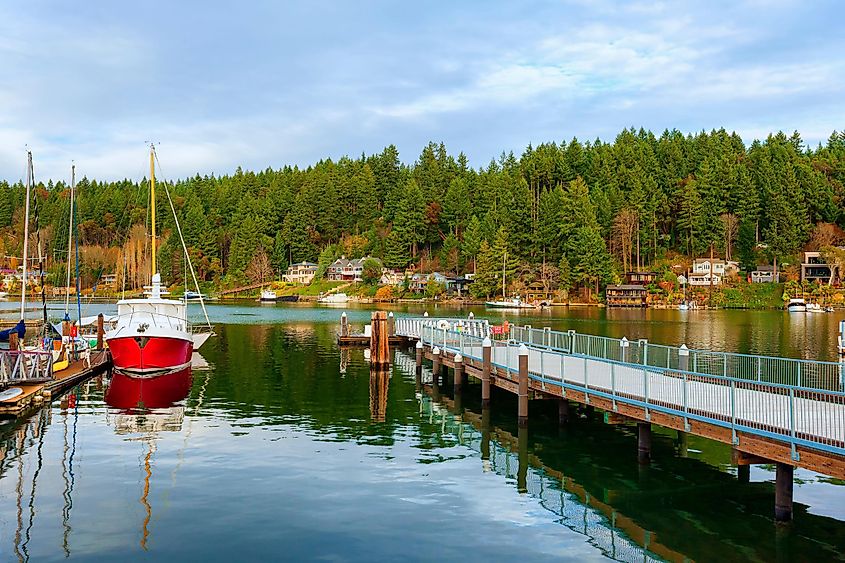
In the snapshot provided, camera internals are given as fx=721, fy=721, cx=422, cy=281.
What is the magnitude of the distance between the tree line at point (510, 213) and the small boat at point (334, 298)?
41.1ft

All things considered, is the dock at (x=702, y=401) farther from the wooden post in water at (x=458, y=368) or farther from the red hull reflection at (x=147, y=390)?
the red hull reflection at (x=147, y=390)

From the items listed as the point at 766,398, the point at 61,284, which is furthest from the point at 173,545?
the point at 61,284

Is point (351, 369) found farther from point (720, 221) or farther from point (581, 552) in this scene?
point (720, 221)

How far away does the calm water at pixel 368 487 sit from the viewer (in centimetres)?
1445

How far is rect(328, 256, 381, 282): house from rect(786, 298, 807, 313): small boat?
259ft

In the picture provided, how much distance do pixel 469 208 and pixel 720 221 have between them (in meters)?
49.5

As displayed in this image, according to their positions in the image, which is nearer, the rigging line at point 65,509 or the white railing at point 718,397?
the rigging line at point 65,509

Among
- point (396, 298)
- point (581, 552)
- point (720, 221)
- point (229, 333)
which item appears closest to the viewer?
point (581, 552)

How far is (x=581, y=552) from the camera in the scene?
14.2m

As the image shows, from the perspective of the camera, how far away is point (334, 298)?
460 ft

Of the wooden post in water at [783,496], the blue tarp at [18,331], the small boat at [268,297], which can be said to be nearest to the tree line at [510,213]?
the small boat at [268,297]

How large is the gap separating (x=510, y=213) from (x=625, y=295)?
27.7m

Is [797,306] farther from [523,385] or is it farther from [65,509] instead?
[65,509]

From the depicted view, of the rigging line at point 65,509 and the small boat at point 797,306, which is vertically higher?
the small boat at point 797,306
